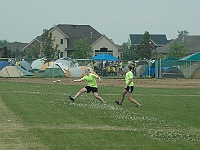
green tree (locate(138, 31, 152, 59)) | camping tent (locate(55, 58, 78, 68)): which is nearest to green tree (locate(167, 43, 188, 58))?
green tree (locate(138, 31, 152, 59))

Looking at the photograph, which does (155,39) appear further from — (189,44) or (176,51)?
(176,51)

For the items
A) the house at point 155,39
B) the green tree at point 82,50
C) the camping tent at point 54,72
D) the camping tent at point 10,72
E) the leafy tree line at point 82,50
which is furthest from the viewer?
the house at point 155,39

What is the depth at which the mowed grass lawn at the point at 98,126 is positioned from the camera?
12201 millimetres

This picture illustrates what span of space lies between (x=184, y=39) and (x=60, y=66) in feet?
173

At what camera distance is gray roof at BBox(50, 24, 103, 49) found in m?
102

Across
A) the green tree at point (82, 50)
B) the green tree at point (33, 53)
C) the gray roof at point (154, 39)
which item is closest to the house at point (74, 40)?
the green tree at point (33, 53)

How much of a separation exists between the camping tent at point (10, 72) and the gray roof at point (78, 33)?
4599cm

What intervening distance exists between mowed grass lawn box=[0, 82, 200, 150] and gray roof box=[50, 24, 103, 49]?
79027mm

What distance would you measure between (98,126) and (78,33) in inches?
3531

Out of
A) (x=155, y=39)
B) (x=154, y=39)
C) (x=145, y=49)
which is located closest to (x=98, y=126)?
(x=145, y=49)

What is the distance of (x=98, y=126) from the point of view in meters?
15.5

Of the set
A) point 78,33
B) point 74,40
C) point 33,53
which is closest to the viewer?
point 33,53

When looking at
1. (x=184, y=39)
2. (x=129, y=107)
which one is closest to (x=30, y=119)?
(x=129, y=107)

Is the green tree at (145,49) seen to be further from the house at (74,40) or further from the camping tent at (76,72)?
the camping tent at (76,72)
